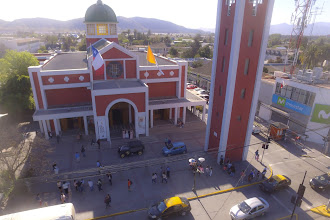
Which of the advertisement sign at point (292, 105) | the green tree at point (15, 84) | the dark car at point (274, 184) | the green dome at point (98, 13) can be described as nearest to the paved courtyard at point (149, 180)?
the dark car at point (274, 184)

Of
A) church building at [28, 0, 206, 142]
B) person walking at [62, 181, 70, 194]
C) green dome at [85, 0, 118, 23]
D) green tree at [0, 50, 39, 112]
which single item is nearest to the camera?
person walking at [62, 181, 70, 194]

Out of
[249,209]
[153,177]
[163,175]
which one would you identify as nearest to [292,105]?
[249,209]

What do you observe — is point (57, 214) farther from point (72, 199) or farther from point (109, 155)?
point (109, 155)

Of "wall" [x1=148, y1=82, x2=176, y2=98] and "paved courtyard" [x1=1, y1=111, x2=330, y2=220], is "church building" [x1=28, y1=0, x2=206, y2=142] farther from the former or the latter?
"paved courtyard" [x1=1, y1=111, x2=330, y2=220]

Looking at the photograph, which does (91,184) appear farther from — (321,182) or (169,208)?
(321,182)

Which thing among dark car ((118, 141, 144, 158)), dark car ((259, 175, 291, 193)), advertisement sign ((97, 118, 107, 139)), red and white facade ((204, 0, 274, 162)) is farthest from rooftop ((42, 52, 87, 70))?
dark car ((259, 175, 291, 193))

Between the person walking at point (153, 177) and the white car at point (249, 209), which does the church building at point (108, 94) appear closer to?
the person walking at point (153, 177)
